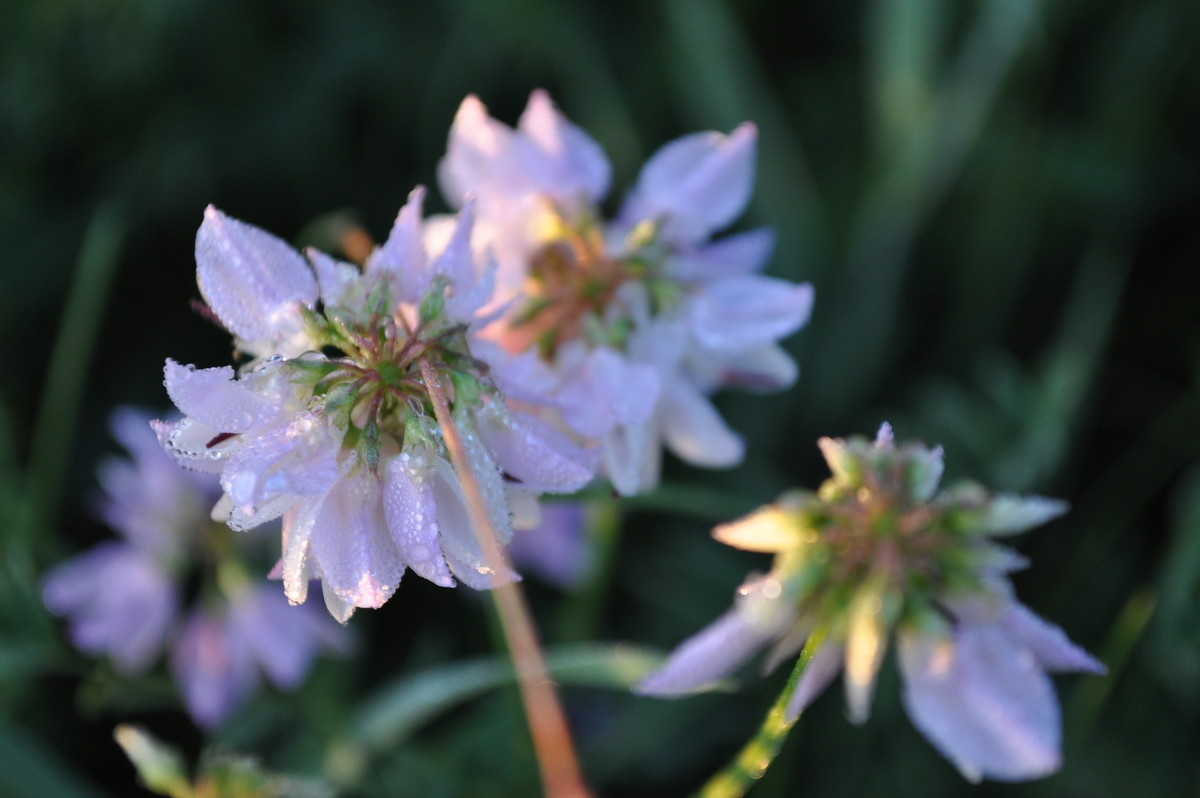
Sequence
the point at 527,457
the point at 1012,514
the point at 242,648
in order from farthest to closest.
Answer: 1. the point at 242,648
2. the point at 1012,514
3. the point at 527,457

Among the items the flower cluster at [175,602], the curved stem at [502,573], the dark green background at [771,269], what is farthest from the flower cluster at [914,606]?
the flower cluster at [175,602]

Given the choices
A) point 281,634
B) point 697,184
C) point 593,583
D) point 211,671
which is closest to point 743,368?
point 697,184

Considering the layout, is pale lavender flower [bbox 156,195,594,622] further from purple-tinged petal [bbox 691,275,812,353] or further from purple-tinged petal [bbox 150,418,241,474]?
purple-tinged petal [bbox 691,275,812,353]

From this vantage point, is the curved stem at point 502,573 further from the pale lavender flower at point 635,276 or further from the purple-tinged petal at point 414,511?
the pale lavender flower at point 635,276

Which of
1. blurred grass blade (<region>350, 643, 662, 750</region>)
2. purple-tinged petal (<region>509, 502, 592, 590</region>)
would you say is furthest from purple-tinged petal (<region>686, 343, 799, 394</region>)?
purple-tinged petal (<region>509, 502, 592, 590</region>)

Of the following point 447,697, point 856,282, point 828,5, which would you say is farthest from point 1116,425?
point 447,697

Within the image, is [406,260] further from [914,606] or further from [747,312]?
[914,606]
